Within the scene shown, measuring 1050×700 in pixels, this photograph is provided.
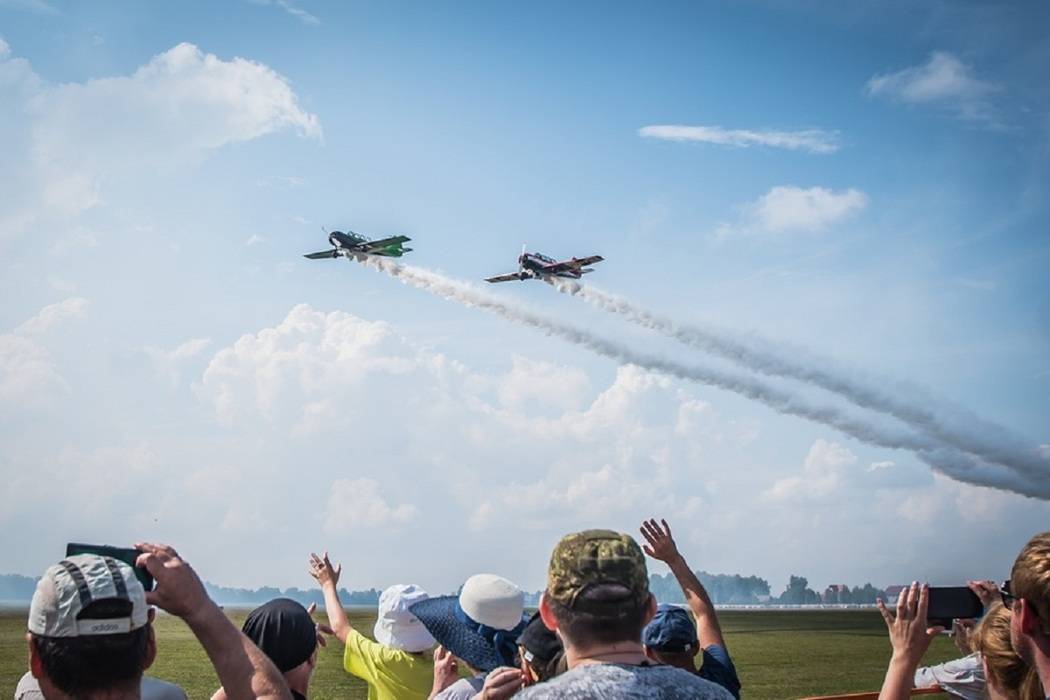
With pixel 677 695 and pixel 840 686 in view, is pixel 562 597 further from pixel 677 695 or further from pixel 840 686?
pixel 840 686

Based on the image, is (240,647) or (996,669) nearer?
(240,647)

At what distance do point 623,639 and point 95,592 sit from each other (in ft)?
6.41

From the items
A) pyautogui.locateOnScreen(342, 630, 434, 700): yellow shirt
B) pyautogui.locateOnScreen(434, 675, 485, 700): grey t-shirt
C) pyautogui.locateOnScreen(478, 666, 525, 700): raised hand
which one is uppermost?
pyautogui.locateOnScreen(478, 666, 525, 700): raised hand

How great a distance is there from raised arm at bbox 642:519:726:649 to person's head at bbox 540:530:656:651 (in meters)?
2.75

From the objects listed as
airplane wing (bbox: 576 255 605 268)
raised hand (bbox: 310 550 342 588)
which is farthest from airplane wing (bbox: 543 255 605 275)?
raised hand (bbox: 310 550 342 588)

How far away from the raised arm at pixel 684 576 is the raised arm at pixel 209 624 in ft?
10.6

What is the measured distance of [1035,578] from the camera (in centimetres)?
446

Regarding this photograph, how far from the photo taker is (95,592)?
3.66 meters

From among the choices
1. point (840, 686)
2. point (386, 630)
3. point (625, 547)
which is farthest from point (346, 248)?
point (625, 547)

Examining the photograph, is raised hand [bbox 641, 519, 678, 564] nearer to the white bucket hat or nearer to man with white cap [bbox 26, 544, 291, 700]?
the white bucket hat

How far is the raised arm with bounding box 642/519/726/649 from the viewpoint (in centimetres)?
680

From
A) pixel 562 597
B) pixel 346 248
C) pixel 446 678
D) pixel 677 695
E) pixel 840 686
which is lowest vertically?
pixel 840 686

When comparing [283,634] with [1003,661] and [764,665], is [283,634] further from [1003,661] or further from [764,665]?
[764,665]

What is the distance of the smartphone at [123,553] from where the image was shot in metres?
4.18
